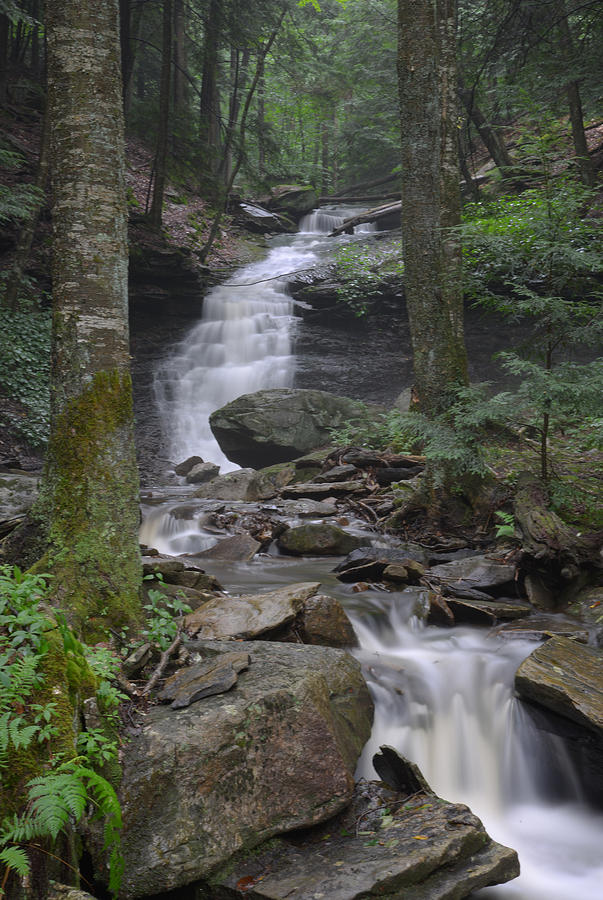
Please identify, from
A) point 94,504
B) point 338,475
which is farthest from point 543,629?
point 338,475

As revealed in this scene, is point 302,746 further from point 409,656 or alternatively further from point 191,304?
point 191,304

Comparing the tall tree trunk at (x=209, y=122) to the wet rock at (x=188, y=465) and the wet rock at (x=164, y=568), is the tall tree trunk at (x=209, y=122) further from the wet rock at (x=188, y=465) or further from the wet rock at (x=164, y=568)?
the wet rock at (x=164, y=568)

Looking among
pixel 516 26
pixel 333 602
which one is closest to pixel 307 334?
pixel 516 26

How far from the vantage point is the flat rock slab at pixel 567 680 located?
137 inches

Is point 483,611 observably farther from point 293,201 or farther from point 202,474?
point 293,201

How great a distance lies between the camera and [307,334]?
1738 centimetres

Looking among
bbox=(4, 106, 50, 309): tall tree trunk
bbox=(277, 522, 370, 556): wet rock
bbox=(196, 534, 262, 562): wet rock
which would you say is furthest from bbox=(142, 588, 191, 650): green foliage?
bbox=(4, 106, 50, 309): tall tree trunk

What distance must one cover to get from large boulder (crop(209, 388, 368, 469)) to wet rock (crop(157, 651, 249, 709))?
9417mm

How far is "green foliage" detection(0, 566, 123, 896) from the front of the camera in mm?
1896

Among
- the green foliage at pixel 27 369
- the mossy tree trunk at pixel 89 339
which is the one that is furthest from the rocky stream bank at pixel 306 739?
the green foliage at pixel 27 369

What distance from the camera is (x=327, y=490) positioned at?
9.66 meters

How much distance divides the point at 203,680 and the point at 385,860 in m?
1.24

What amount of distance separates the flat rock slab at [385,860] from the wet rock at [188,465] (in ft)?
37.5

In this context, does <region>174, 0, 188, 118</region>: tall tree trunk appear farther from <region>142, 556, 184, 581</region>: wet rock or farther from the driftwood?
<region>142, 556, 184, 581</region>: wet rock
